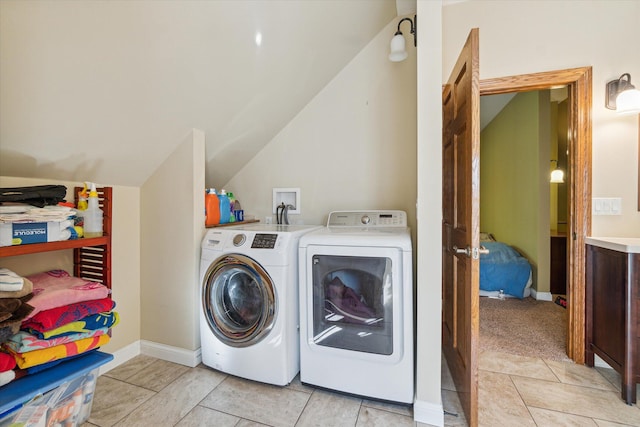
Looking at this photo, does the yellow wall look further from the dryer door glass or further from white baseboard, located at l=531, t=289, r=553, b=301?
the dryer door glass

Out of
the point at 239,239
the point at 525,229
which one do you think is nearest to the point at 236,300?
the point at 239,239

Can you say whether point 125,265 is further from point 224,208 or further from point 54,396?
point 54,396

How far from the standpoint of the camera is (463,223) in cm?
154

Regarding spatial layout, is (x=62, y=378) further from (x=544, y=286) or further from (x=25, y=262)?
(x=544, y=286)

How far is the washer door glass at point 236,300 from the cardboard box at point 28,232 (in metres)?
0.79

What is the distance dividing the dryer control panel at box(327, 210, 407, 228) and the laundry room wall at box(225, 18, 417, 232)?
0.19 meters

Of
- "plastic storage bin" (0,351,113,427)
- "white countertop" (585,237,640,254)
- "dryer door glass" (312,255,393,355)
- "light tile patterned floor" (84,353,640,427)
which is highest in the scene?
"white countertop" (585,237,640,254)

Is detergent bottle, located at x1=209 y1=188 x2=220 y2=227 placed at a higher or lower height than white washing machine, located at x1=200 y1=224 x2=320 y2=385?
higher

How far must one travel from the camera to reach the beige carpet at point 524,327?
2.21m

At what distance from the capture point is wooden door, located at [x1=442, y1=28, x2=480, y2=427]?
52.8 inches

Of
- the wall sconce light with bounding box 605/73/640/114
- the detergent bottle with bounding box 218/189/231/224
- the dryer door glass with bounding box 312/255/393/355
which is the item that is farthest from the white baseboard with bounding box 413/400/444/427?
the wall sconce light with bounding box 605/73/640/114

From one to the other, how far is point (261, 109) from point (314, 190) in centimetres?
78

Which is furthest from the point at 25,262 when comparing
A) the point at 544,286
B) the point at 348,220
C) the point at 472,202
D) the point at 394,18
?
the point at 544,286

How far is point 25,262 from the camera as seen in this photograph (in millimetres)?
1536
